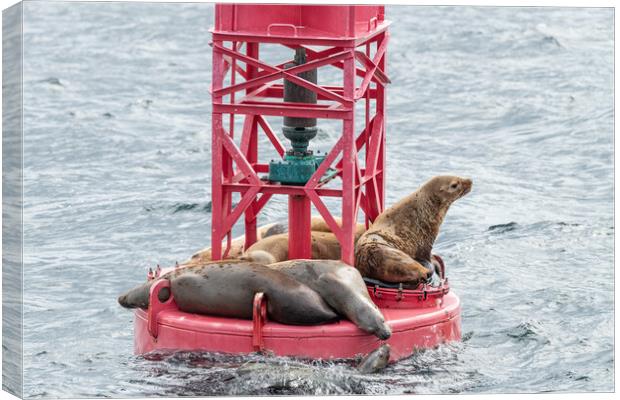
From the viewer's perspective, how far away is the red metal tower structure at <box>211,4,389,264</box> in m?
24.2

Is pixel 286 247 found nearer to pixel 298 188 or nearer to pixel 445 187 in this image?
pixel 298 188

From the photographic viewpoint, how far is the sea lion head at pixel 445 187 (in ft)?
87.7

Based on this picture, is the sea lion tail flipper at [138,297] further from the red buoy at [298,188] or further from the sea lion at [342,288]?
the sea lion at [342,288]

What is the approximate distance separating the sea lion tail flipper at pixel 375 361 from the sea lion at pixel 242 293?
0.72 metres

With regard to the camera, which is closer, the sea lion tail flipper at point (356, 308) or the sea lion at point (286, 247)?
the sea lion tail flipper at point (356, 308)

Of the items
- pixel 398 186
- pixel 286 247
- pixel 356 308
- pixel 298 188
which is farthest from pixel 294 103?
pixel 398 186

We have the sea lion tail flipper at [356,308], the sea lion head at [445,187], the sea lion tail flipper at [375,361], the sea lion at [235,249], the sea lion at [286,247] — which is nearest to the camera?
the sea lion tail flipper at [375,361]

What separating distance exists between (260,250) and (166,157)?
15149 millimetres

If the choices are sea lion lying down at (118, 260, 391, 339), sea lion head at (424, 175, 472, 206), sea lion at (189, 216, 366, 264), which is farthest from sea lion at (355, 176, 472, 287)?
sea lion lying down at (118, 260, 391, 339)

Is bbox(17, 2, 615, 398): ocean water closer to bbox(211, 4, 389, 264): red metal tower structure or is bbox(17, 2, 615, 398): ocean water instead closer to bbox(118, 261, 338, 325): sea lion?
bbox(118, 261, 338, 325): sea lion

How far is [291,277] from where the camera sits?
24.6 meters

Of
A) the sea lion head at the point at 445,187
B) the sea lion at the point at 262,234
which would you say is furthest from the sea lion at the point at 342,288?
the sea lion head at the point at 445,187

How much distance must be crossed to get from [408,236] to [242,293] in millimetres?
3187

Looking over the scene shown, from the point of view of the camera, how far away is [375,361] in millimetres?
23906
